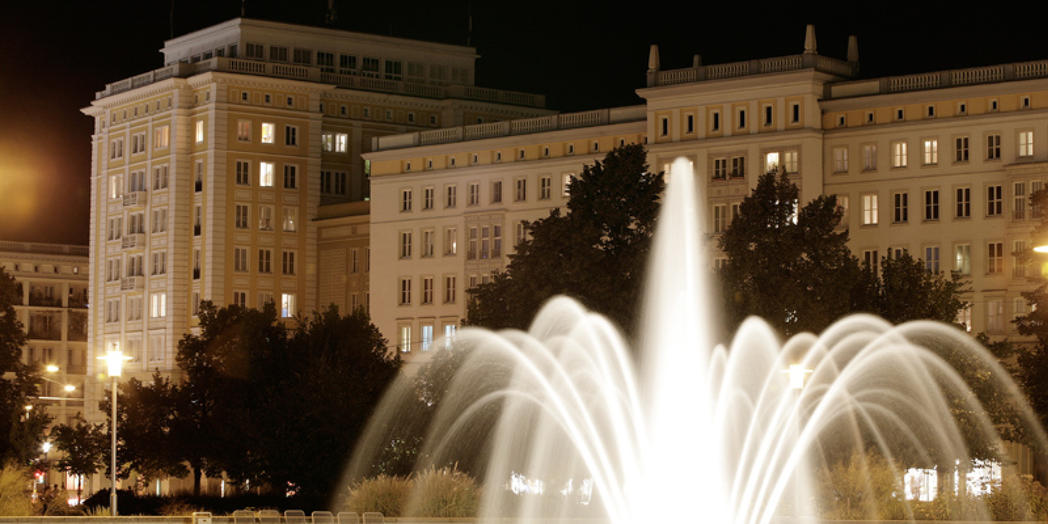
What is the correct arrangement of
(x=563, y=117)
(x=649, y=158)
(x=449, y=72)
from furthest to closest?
(x=449, y=72) → (x=563, y=117) → (x=649, y=158)

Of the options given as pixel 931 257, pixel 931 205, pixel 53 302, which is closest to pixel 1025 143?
pixel 931 205

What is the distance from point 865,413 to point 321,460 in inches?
845

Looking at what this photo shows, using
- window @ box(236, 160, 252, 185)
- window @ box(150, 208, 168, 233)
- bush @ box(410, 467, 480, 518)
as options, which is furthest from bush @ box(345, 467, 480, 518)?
window @ box(150, 208, 168, 233)

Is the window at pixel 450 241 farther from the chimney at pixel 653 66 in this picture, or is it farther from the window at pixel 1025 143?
the window at pixel 1025 143

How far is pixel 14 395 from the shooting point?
76.0 m

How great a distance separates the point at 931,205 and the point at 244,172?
45.8 m

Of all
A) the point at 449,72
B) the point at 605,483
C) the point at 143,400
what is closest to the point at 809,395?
the point at 605,483

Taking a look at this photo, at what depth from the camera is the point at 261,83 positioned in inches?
4882

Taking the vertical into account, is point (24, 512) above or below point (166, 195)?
below

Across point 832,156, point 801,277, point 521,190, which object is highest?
point 832,156

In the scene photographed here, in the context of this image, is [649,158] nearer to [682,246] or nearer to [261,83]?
[261,83]

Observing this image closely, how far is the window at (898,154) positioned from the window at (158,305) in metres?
48.9

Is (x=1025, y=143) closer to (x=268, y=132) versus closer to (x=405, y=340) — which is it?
(x=405, y=340)

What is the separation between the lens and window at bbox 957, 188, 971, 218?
93188 mm
